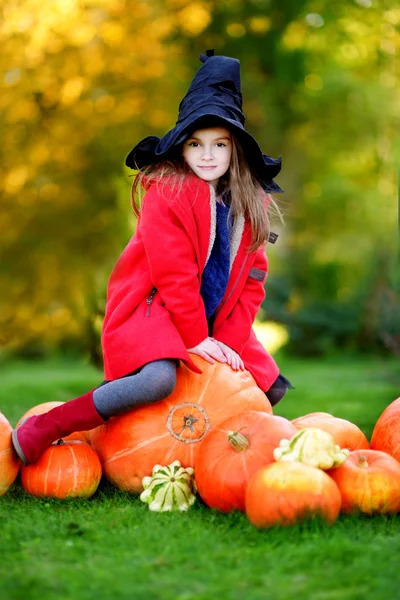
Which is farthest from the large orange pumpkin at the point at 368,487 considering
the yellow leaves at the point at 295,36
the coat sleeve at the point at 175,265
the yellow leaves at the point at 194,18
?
the yellow leaves at the point at 295,36

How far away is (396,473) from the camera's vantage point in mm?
2715

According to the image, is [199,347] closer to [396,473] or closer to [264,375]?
[264,375]

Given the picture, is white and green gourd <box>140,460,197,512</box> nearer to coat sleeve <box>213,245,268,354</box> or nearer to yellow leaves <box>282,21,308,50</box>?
coat sleeve <box>213,245,268,354</box>

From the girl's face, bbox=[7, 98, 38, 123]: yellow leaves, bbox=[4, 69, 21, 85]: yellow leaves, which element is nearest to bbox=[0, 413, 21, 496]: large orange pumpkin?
the girl's face

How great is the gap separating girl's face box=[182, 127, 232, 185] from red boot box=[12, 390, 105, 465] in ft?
3.55

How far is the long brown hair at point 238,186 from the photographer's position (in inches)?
136

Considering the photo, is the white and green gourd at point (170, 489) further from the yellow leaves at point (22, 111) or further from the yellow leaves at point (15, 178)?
the yellow leaves at point (15, 178)

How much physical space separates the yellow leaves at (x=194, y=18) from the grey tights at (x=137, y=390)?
904cm

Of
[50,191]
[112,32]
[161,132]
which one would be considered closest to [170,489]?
[161,132]

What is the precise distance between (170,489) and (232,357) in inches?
27.6

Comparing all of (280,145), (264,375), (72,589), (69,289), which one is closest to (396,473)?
(264,375)

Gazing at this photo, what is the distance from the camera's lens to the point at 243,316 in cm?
351

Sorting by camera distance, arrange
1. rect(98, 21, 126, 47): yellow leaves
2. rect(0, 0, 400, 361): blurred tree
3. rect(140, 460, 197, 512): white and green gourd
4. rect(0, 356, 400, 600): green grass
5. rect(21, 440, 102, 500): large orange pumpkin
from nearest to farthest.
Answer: rect(0, 356, 400, 600): green grass < rect(140, 460, 197, 512): white and green gourd < rect(21, 440, 102, 500): large orange pumpkin < rect(0, 0, 400, 361): blurred tree < rect(98, 21, 126, 47): yellow leaves

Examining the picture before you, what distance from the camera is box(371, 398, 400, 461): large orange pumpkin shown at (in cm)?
314
